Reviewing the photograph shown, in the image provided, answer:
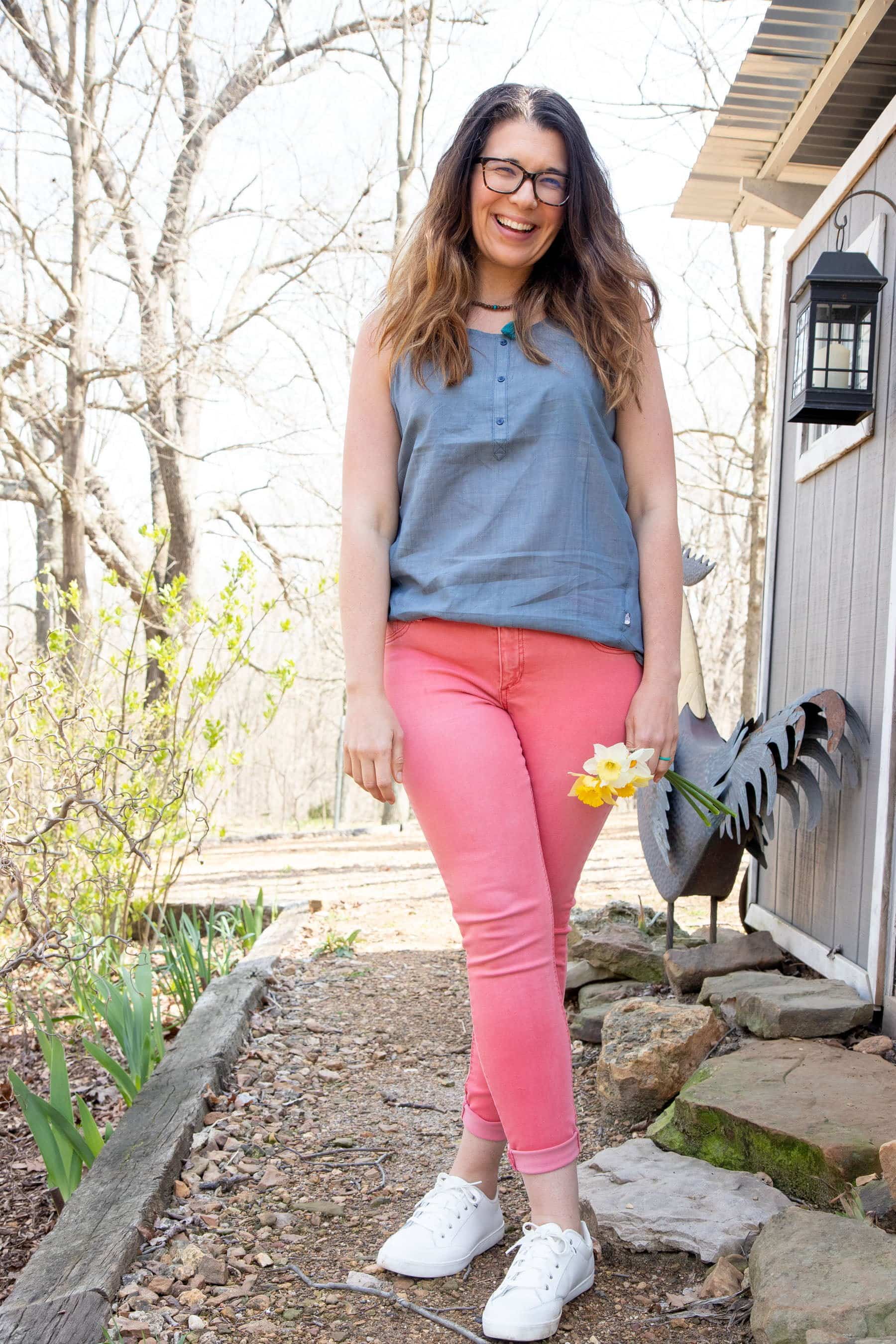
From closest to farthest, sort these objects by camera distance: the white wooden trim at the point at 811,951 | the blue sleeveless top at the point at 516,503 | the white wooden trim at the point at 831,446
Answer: the blue sleeveless top at the point at 516,503 → the white wooden trim at the point at 811,951 → the white wooden trim at the point at 831,446

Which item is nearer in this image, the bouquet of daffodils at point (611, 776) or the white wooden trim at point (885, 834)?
the bouquet of daffodils at point (611, 776)

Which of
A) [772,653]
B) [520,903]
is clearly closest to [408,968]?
[772,653]

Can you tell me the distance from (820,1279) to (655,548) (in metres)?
1.02

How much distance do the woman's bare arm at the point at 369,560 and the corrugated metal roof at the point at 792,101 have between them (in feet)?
7.74

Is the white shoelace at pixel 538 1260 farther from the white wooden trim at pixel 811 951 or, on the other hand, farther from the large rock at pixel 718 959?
the large rock at pixel 718 959

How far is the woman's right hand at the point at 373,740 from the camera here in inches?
61.6

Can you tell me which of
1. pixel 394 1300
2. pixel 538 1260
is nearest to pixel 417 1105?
pixel 394 1300

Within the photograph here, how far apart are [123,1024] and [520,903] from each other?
143cm

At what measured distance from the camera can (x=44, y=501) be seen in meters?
9.12

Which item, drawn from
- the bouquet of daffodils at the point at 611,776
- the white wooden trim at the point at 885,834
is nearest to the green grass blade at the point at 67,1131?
the bouquet of daffodils at the point at 611,776

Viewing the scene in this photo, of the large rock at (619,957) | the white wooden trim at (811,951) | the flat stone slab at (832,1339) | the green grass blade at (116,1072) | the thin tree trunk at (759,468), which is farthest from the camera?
the thin tree trunk at (759,468)

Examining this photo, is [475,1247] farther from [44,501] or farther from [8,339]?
[44,501]

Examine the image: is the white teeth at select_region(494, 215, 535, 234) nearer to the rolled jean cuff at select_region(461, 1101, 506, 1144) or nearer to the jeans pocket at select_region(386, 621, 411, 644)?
the jeans pocket at select_region(386, 621, 411, 644)

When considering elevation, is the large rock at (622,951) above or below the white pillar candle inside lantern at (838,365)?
below
